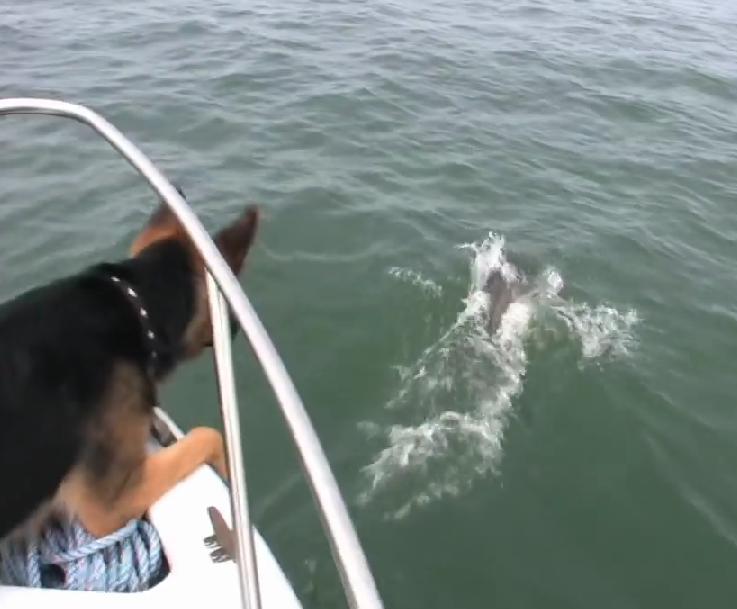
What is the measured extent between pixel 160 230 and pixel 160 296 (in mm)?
502

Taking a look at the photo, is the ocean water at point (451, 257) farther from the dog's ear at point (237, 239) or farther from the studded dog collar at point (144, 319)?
the dog's ear at point (237, 239)

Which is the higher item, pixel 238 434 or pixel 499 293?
pixel 238 434

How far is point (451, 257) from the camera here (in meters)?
8.88

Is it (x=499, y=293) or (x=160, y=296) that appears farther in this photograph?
(x=499, y=293)

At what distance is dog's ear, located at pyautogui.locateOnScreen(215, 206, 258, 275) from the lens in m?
3.13

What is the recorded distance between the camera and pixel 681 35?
1738 centimetres

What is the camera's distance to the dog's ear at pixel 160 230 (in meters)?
3.37

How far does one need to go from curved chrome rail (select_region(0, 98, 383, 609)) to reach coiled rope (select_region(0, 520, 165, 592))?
107 cm

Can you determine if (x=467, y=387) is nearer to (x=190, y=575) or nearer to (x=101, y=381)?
(x=190, y=575)

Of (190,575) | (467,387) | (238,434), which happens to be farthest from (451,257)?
(238,434)

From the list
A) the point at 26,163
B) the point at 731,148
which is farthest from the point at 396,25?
the point at 26,163

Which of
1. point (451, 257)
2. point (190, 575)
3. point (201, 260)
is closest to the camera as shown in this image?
point (190, 575)

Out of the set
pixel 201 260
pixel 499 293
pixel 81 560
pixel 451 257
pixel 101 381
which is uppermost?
pixel 201 260

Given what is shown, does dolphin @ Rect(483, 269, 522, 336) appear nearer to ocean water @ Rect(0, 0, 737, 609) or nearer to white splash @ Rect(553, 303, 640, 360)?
ocean water @ Rect(0, 0, 737, 609)
